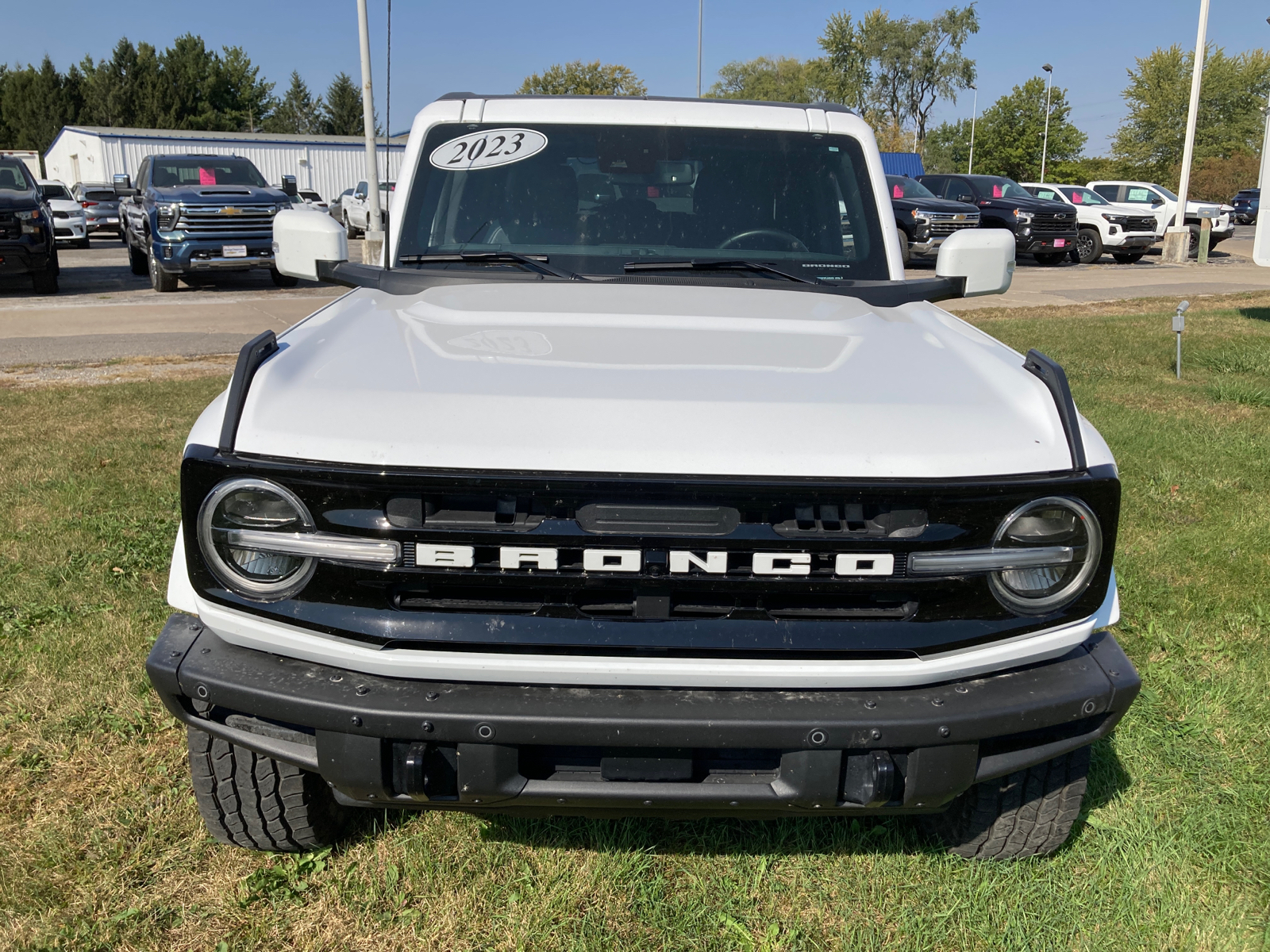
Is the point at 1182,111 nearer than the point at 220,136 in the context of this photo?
No

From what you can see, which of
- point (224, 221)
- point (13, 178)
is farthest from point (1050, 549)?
point (13, 178)

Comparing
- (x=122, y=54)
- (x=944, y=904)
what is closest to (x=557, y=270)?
(x=944, y=904)

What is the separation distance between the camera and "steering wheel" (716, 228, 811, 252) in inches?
131

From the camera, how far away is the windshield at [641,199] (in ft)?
10.8

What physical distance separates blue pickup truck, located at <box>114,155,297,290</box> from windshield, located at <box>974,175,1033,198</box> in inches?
565

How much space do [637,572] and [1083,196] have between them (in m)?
24.8

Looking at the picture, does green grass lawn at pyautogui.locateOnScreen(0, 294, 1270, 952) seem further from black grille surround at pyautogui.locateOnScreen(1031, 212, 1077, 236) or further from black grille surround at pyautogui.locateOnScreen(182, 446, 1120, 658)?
black grille surround at pyautogui.locateOnScreen(1031, 212, 1077, 236)

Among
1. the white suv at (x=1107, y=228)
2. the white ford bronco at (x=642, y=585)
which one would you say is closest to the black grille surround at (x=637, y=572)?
the white ford bronco at (x=642, y=585)

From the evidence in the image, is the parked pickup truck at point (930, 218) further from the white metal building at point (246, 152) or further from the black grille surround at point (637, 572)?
the white metal building at point (246, 152)

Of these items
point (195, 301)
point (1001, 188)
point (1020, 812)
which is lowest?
point (1020, 812)

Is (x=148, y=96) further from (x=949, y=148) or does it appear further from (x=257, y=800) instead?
(x=257, y=800)

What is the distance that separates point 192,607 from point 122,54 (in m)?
87.8

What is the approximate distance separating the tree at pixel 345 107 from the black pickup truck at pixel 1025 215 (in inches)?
2542

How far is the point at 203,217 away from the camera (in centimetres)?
1420
